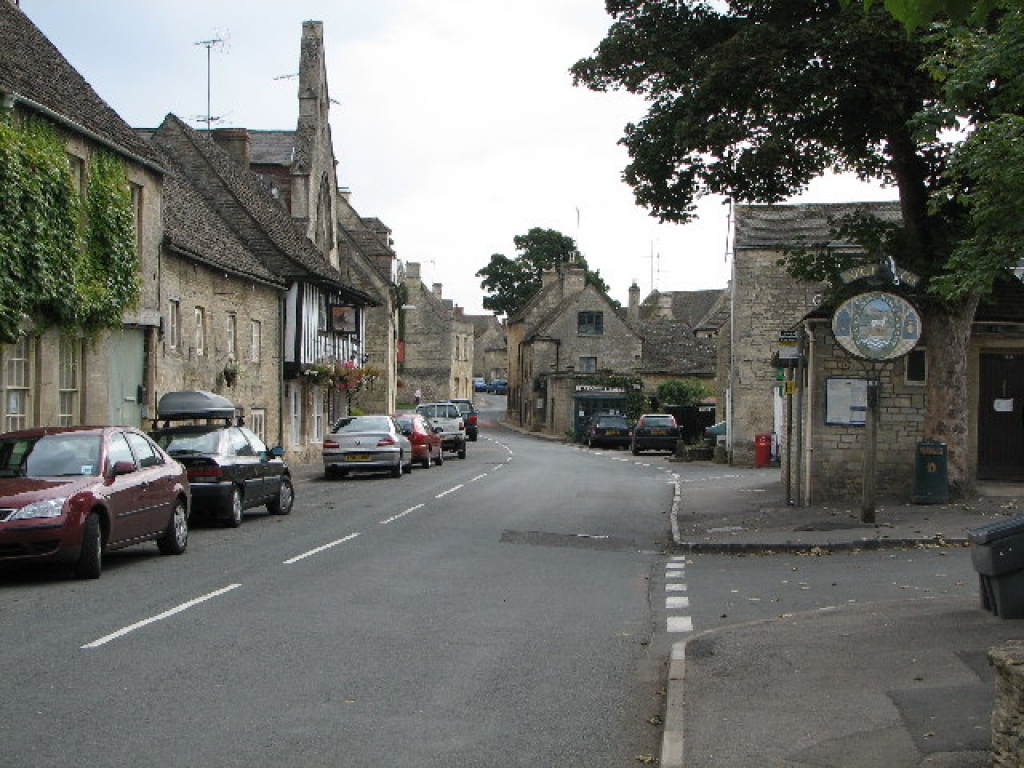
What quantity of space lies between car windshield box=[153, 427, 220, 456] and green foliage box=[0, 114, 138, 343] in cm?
299

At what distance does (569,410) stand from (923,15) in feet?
223

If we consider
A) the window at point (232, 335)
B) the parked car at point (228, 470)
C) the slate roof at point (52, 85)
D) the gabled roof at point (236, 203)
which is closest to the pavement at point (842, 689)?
the parked car at point (228, 470)

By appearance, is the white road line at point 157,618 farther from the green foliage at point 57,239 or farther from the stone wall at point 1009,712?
the green foliage at point 57,239

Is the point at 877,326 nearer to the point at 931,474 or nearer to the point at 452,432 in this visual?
the point at 931,474

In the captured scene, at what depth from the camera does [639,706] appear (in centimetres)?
756

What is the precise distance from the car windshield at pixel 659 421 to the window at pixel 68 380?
3077 cm

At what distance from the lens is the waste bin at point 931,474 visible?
19.5m

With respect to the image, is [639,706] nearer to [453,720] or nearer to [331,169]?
[453,720]

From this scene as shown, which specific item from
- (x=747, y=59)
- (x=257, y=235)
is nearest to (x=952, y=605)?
(x=747, y=59)

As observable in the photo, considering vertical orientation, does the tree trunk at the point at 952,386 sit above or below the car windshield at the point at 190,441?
above

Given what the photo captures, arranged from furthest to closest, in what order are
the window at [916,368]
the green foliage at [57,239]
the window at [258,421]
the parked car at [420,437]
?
1. the parked car at [420,437]
2. the window at [258,421]
3. the window at [916,368]
4. the green foliage at [57,239]

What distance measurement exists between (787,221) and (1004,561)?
3271cm

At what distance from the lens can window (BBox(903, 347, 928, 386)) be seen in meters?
21.1

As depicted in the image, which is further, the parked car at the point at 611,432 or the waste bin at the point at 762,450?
the parked car at the point at 611,432
